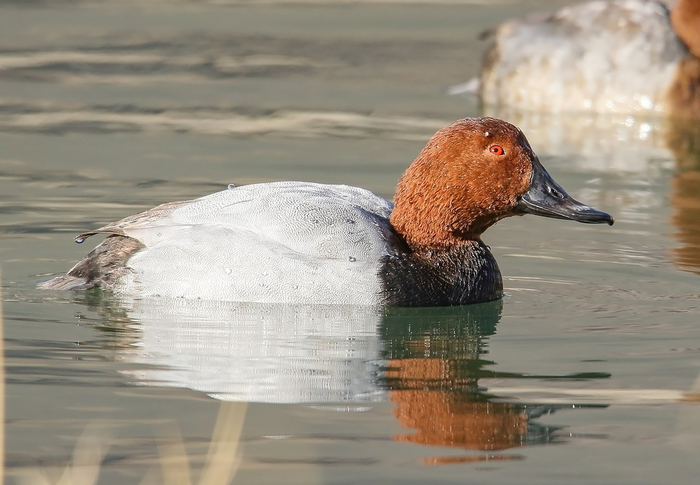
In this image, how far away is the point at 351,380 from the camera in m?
5.80

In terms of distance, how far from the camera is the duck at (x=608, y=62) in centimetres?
1304

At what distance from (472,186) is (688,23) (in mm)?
6736

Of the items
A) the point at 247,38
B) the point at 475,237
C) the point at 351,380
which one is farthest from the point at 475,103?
the point at 351,380

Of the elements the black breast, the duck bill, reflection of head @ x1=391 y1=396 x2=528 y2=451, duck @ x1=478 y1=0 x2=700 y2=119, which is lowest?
reflection of head @ x1=391 y1=396 x2=528 y2=451

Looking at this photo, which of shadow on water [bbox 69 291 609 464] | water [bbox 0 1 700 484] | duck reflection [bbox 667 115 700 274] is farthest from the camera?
duck reflection [bbox 667 115 700 274]

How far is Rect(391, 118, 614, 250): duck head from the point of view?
7.08 metres

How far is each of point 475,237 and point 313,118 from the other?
527 cm

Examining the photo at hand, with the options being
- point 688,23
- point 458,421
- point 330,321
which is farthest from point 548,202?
point 688,23

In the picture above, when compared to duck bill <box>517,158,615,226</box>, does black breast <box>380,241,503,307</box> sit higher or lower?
lower

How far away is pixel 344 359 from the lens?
20.2 ft

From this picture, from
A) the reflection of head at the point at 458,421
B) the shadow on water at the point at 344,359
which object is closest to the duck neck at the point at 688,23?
the shadow on water at the point at 344,359

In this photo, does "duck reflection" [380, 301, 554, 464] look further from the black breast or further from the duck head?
the duck head

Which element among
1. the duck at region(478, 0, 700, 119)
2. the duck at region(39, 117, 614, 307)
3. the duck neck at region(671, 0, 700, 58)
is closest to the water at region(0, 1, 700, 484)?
the duck at region(39, 117, 614, 307)

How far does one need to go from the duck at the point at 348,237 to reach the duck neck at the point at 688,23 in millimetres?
6388
